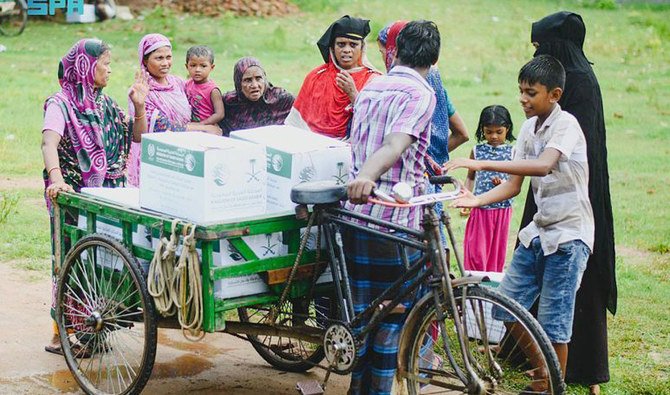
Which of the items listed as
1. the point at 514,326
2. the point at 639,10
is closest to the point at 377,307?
Result: the point at 514,326

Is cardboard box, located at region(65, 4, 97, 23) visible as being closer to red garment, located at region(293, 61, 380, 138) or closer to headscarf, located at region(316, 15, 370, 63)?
red garment, located at region(293, 61, 380, 138)

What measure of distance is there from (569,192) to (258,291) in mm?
1480

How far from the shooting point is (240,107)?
22.2 feet

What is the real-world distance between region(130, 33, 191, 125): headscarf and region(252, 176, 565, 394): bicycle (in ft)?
6.89

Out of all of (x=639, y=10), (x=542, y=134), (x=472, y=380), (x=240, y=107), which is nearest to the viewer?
(x=472, y=380)

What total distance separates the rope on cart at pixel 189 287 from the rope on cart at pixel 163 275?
0.18 feet

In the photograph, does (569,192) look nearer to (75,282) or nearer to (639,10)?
(75,282)

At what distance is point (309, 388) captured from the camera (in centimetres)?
503

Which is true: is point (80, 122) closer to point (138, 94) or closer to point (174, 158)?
point (138, 94)

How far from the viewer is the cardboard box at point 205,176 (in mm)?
4551

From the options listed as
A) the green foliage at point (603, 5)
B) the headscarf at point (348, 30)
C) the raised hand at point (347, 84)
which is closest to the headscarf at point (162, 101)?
the headscarf at point (348, 30)

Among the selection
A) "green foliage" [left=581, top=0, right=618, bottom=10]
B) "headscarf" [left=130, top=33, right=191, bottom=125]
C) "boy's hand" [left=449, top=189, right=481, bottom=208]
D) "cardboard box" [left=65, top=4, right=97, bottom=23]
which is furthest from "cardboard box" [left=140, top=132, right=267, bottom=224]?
"green foliage" [left=581, top=0, right=618, bottom=10]

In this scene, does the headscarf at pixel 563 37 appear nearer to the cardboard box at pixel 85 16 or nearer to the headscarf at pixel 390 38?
the headscarf at pixel 390 38

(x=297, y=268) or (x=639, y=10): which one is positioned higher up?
(x=639, y=10)
